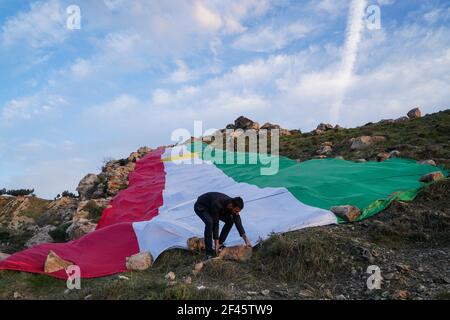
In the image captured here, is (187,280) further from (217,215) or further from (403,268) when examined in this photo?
(403,268)

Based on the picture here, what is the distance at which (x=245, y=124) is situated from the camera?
86.5 feet

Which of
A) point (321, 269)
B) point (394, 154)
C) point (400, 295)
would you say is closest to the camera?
point (400, 295)

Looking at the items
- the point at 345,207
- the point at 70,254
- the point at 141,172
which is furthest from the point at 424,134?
the point at 70,254

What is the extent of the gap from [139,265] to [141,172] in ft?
31.3

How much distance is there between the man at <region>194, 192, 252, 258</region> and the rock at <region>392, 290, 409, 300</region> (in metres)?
2.35

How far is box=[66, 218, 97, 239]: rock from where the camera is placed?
10003mm

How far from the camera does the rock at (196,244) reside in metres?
7.04

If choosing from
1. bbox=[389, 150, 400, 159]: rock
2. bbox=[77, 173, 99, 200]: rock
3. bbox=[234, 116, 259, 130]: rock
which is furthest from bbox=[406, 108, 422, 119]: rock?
bbox=[77, 173, 99, 200]: rock

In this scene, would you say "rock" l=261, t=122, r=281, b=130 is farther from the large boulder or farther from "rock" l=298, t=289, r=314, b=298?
"rock" l=298, t=289, r=314, b=298

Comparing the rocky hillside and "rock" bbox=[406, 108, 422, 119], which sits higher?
"rock" bbox=[406, 108, 422, 119]

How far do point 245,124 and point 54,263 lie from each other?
20358 mm

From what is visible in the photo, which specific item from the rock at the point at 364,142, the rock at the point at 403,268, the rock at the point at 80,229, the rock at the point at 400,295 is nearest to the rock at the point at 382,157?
the rock at the point at 364,142

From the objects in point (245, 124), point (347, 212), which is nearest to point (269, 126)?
point (245, 124)
